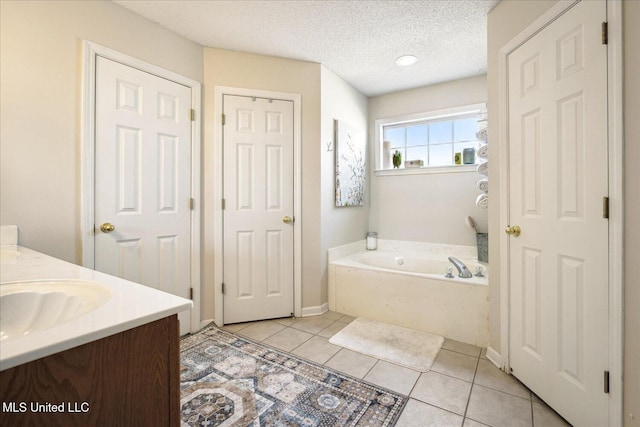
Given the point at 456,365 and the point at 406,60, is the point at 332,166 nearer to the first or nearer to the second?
the point at 406,60

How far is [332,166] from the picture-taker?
306cm

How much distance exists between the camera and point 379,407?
1552 millimetres

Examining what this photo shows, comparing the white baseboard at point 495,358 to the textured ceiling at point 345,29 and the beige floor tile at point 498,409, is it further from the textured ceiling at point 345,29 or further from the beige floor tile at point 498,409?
the textured ceiling at point 345,29

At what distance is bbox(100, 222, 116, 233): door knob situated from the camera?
1.91 m

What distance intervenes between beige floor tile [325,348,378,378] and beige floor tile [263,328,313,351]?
1.12 ft

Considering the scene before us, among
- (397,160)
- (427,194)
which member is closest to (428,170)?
(427,194)

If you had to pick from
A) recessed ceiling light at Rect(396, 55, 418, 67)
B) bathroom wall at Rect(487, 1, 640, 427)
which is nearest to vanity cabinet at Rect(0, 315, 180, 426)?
bathroom wall at Rect(487, 1, 640, 427)

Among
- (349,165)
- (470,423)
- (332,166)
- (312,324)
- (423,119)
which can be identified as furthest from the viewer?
(423,119)

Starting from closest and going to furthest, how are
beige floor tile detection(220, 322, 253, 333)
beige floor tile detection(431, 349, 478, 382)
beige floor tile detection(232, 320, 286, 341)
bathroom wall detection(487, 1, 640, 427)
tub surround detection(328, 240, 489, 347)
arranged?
bathroom wall detection(487, 1, 640, 427) < beige floor tile detection(431, 349, 478, 382) < tub surround detection(328, 240, 489, 347) < beige floor tile detection(232, 320, 286, 341) < beige floor tile detection(220, 322, 253, 333)

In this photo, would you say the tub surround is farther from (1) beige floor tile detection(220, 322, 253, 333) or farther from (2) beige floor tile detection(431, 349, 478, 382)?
(1) beige floor tile detection(220, 322, 253, 333)

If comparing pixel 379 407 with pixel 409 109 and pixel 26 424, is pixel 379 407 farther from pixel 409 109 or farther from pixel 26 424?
pixel 409 109

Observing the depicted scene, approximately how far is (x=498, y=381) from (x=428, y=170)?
7.05ft

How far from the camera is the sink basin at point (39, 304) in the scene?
2.63 ft
